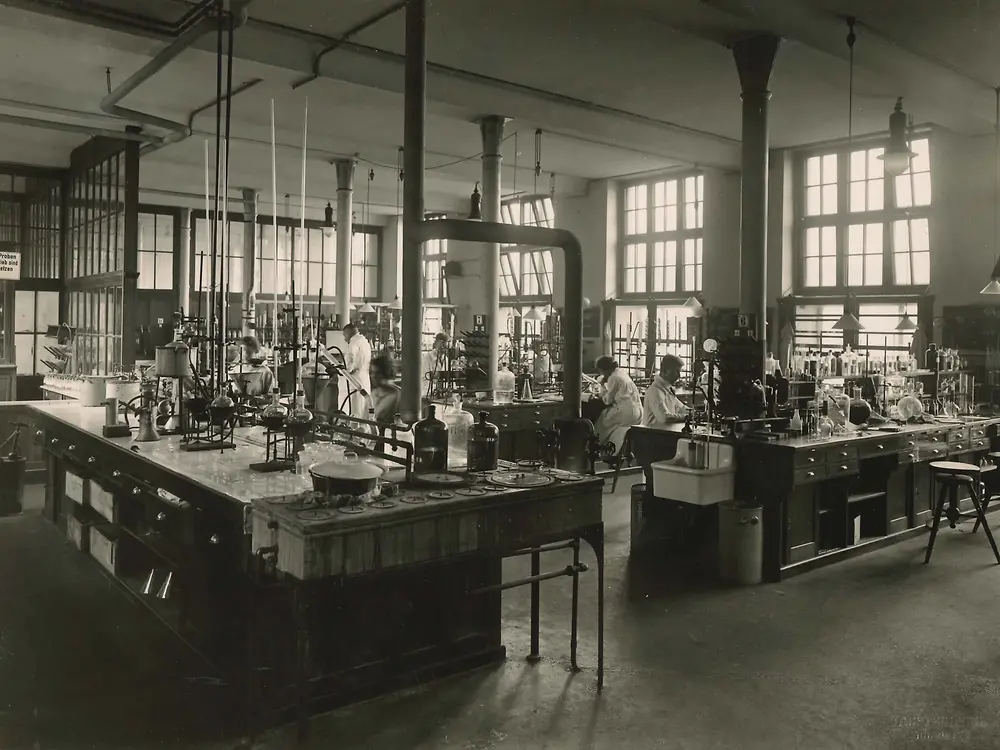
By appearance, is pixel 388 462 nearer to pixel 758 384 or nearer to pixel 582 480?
pixel 582 480

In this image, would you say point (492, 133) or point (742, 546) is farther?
point (492, 133)

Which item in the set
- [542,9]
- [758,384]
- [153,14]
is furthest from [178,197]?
[758,384]

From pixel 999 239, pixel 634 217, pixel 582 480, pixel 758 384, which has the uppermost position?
pixel 634 217

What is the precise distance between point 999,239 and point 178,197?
44.6 ft

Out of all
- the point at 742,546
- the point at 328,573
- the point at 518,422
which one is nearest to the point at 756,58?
the point at 518,422

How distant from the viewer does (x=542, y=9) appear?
22.1ft

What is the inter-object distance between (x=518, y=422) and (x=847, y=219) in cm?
582

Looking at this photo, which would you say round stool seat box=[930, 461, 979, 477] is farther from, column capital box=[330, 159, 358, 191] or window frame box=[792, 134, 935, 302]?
column capital box=[330, 159, 358, 191]

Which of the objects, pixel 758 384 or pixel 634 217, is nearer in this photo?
pixel 758 384

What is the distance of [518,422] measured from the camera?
892 cm

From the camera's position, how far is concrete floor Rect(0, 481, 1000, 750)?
126 inches

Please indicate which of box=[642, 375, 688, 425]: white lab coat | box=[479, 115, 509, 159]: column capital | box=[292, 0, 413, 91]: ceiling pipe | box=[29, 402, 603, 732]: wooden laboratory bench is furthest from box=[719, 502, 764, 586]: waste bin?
box=[479, 115, 509, 159]: column capital

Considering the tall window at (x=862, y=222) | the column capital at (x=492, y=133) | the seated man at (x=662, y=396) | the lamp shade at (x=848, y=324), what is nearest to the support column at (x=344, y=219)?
the column capital at (x=492, y=133)

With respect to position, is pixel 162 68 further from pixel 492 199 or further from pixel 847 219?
pixel 847 219
